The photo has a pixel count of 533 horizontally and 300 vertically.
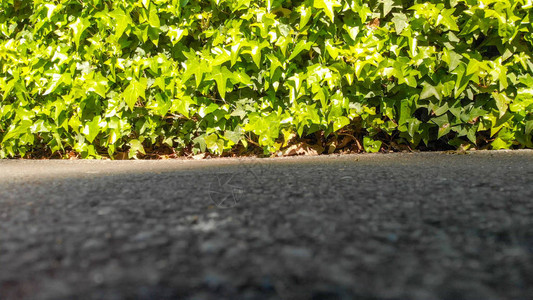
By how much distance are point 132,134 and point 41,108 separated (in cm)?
80

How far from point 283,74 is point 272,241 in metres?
1.98

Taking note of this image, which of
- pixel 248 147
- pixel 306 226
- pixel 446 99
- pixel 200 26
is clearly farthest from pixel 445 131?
pixel 306 226

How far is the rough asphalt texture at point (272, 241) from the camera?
0.56 m

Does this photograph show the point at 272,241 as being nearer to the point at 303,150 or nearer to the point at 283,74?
the point at 283,74

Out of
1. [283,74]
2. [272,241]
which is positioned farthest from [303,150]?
[272,241]

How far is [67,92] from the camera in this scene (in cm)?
296

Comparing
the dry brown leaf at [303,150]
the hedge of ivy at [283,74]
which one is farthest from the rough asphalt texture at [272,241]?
the dry brown leaf at [303,150]

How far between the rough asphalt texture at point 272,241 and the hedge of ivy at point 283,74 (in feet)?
4.07

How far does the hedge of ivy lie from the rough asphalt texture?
1.24 meters

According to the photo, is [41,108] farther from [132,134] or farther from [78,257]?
[78,257]

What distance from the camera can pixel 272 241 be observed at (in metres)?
0.75

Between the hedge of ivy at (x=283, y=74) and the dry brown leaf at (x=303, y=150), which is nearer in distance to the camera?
the hedge of ivy at (x=283, y=74)

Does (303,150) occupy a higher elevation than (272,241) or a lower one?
higher

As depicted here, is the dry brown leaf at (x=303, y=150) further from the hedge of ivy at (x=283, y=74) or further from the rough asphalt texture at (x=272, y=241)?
the rough asphalt texture at (x=272, y=241)
